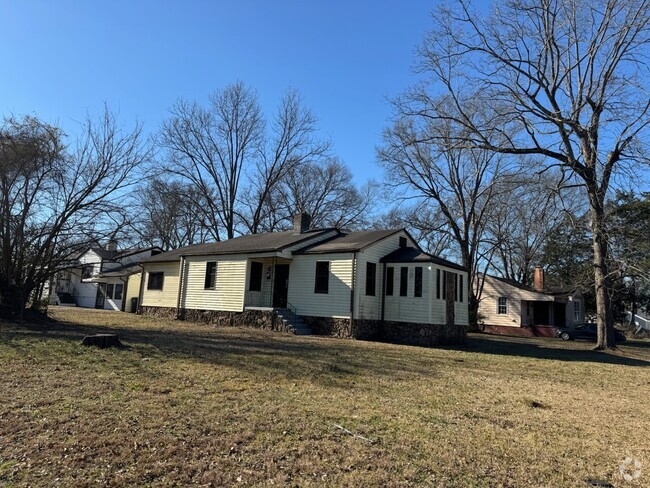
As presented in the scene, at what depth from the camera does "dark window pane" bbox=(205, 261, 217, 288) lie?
22.3 m

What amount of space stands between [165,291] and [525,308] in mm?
26056

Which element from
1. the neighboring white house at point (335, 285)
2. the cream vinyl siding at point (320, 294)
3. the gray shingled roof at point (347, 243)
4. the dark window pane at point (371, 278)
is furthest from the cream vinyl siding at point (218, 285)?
the dark window pane at point (371, 278)

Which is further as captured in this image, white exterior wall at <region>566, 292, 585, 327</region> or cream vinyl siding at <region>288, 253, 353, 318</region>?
white exterior wall at <region>566, 292, 585, 327</region>

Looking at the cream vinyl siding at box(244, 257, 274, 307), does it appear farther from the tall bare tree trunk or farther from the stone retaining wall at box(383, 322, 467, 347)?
the tall bare tree trunk

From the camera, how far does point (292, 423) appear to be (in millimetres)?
5328

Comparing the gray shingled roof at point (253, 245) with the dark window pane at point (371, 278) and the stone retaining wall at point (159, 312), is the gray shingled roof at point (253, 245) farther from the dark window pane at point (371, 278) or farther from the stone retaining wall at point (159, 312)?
the dark window pane at point (371, 278)

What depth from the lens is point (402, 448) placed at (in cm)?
471

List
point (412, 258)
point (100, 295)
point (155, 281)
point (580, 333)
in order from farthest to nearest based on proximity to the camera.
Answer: point (100, 295) < point (580, 333) < point (155, 281) < point (412, 258)

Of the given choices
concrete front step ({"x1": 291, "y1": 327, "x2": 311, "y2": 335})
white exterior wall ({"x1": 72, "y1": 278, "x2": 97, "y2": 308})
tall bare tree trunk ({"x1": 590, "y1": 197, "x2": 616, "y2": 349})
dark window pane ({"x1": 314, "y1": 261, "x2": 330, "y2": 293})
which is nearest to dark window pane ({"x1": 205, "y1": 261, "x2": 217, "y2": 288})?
dark window pane ({"x1": 314, "y1": 261, "x2": 330, "y2": 293})

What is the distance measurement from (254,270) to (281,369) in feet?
42.0

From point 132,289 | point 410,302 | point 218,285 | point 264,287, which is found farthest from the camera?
point 132,289

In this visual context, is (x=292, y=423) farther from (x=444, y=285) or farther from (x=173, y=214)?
(x=173, y=214)

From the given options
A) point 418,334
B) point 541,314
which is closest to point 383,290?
point 418,334

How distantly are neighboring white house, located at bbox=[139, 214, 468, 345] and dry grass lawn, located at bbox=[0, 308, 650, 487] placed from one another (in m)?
8.01
